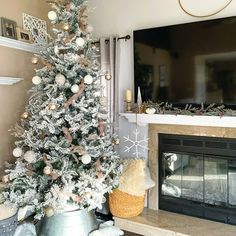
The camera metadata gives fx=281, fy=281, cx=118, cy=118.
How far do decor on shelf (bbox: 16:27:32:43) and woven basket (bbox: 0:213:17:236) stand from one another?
178 cm

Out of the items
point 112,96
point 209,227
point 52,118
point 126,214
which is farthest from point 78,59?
point 209,227

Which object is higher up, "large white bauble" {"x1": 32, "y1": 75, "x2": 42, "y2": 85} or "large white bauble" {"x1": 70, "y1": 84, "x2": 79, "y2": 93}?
"large white bauble" {"x1": 32, "y1": 75, "x2": 42, "y2": 85}

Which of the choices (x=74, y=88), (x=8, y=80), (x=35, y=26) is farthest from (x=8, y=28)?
(x=74, y=88)

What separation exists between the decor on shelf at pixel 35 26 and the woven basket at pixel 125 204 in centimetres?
188

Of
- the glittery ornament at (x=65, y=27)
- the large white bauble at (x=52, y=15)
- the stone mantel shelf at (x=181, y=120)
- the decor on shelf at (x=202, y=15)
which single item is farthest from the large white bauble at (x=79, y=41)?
the decor on shelf at (x=202, y=15)

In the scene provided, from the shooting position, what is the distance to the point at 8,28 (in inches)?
112

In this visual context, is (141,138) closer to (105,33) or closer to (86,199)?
(86,199)

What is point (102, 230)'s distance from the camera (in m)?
2.62

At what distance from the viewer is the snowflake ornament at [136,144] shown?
10.5ft

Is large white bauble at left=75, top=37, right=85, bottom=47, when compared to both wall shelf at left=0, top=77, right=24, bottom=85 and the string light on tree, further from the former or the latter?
wall shelf at left=0, top=77, right=24, bottom=85

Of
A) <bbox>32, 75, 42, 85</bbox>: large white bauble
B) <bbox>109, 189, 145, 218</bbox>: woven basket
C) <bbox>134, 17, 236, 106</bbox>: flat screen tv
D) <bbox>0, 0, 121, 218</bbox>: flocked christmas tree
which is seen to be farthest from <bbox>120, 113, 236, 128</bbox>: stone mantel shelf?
<bbox>32, 75, 42, 85</bbox>: large white bauble

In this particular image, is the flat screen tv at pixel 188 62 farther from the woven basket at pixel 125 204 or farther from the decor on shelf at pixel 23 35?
the decor on shelf at pixel 23 35

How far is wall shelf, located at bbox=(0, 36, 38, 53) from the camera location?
8.90ft

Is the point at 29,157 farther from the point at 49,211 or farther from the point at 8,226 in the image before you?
the point at 8,226
